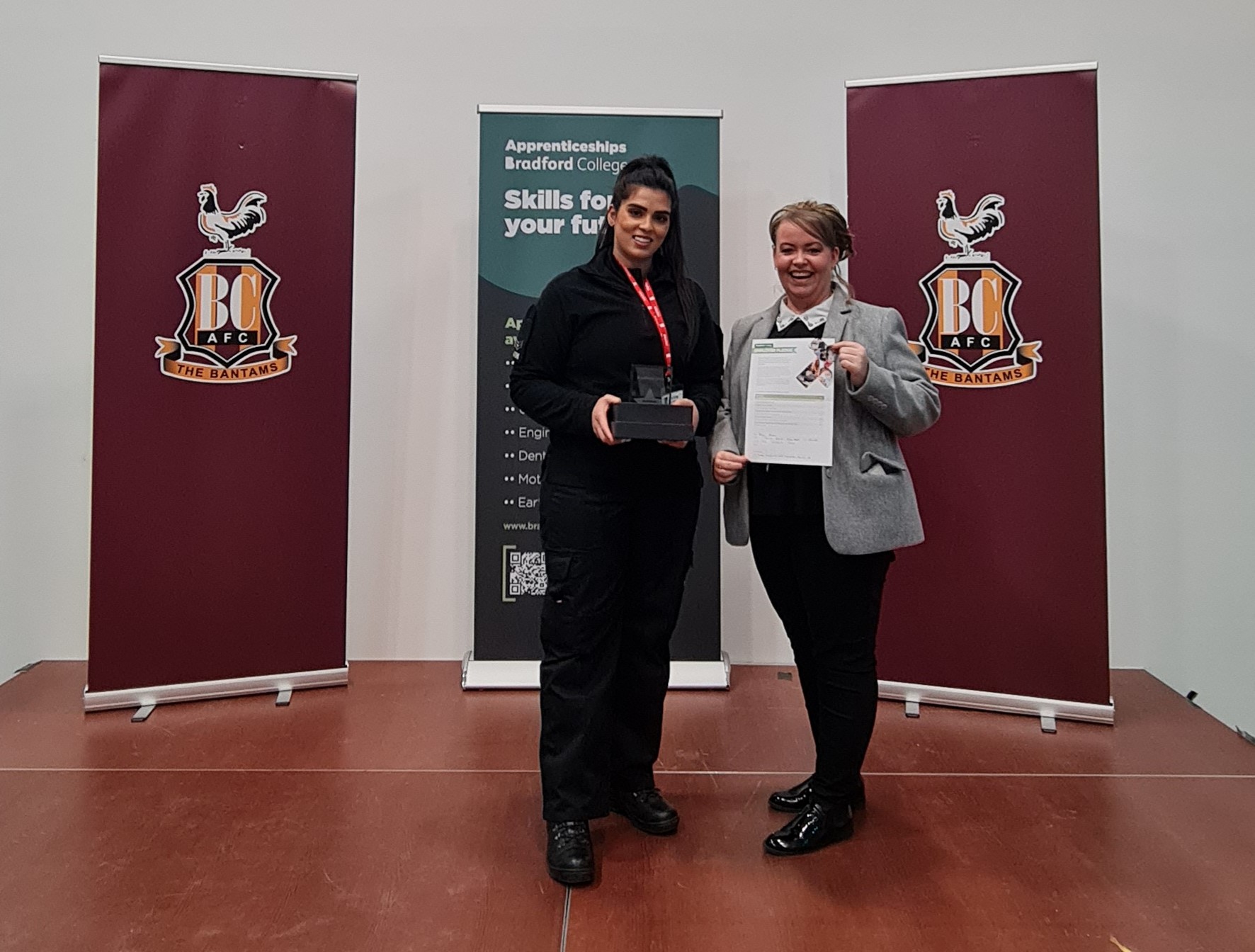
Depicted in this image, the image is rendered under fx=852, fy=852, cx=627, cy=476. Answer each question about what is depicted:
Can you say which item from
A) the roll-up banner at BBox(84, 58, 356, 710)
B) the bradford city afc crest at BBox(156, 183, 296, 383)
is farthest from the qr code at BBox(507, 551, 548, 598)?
the bradford city afc crest at BBox(156, 183, 296, 383)

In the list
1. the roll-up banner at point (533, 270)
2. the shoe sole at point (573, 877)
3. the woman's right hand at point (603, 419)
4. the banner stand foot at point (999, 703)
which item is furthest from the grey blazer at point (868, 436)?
the banner stand foot at point (999, 703)

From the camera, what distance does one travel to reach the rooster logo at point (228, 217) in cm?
295

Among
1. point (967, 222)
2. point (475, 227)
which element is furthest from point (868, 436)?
point (475, 227)

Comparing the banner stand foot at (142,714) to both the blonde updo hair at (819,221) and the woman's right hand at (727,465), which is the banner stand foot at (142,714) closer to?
the woman's right hand at (727,465)

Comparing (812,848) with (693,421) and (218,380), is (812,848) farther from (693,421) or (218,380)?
(218,380)

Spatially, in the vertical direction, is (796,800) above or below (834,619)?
below

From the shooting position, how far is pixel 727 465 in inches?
74.4

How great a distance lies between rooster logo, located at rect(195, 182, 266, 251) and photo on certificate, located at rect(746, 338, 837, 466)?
203 cm

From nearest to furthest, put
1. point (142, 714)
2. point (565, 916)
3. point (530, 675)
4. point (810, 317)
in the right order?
point (565, 916) < point (810, 317) < point (142, 714) < point (530, 675)

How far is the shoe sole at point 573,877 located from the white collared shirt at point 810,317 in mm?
1284

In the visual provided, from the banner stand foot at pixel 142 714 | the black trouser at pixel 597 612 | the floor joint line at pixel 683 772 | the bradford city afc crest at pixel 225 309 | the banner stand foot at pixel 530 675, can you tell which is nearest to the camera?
the black trouser at pixel 597 612

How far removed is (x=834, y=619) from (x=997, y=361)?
4.77 feet

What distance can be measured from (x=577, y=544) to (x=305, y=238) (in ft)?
6.13

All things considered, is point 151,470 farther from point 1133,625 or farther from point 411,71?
point 1133,625
